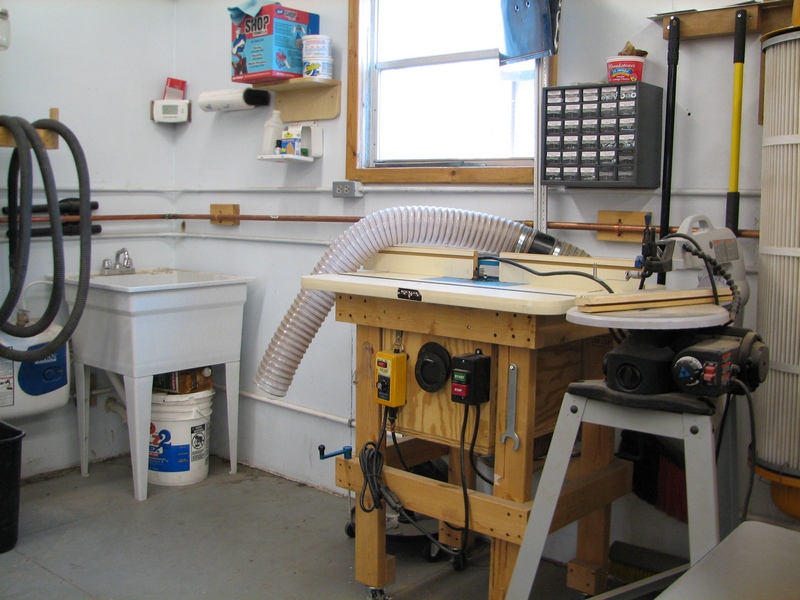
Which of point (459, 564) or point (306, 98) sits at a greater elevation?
point (306, 98)

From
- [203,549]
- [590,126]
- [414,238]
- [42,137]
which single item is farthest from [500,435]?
[42,137]

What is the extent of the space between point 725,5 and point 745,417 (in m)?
1.12

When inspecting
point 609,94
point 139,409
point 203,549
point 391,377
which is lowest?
point 203,549

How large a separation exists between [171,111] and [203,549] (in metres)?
1.98

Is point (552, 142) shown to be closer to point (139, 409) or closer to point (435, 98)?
point (435, 98)

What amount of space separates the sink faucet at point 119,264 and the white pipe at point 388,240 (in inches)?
50.6

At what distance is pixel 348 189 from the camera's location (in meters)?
2.96

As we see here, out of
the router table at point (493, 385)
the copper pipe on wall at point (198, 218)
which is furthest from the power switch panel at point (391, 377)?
the copper pipe on wall at point (198, 218)

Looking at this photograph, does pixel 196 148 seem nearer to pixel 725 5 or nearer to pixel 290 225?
pixel 290 225

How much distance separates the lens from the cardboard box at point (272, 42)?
2.92m

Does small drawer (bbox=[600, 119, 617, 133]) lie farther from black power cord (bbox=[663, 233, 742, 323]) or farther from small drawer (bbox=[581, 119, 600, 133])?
black power cord (bbox=[663, 233, 742, 323])

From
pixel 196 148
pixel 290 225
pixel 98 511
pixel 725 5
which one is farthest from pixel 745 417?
pixel 196 148

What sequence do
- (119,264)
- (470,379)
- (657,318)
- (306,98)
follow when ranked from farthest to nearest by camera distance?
(119,264) < (306,98) < (470,379) < (657,318)

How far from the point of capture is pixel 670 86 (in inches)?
83.0
